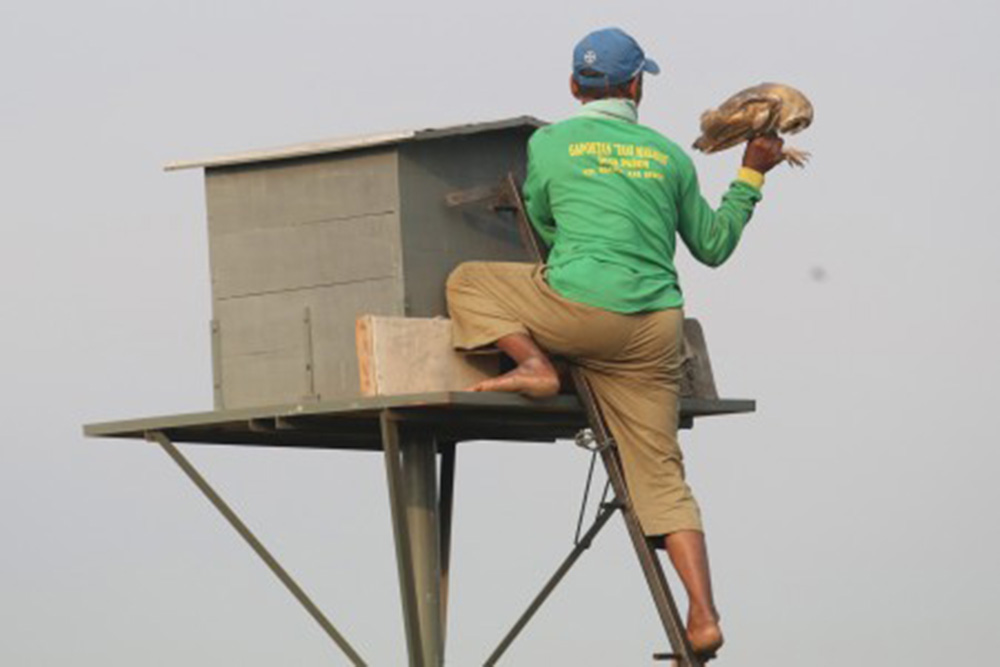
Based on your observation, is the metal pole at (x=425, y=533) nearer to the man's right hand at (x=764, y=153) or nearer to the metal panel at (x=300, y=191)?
the metal panel at (x=300, y=191)

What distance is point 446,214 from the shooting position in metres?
14.8

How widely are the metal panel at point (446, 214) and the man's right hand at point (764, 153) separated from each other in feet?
4.25

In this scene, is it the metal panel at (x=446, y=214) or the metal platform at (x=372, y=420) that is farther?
the metal panel at (x=446, y=214)

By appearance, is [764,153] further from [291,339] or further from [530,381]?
[291,339]

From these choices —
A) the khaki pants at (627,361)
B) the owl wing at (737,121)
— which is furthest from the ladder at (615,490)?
the owl wing at (737,121)

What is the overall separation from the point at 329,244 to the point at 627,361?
67.6 inches

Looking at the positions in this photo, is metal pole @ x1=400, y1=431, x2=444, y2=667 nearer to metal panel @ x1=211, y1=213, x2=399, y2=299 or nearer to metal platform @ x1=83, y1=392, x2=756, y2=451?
metal platform @ x1=83, y1=392, x2=756, y2=451

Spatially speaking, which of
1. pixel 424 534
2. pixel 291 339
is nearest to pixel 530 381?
pixel 291 339

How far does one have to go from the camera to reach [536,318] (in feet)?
44.9

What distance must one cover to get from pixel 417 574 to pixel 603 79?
2.89 metres

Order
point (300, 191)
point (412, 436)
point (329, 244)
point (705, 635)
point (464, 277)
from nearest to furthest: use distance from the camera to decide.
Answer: point (705, 635) < point (464, 277) < point (329, 244) < point (300, 191) < point (412, 436)

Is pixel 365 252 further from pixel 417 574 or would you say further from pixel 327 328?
pixel 417 574

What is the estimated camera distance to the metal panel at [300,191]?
1458 centimetres

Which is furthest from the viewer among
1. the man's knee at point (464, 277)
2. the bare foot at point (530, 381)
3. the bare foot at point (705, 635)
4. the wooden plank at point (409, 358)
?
the man's knee at point (464, 277)
